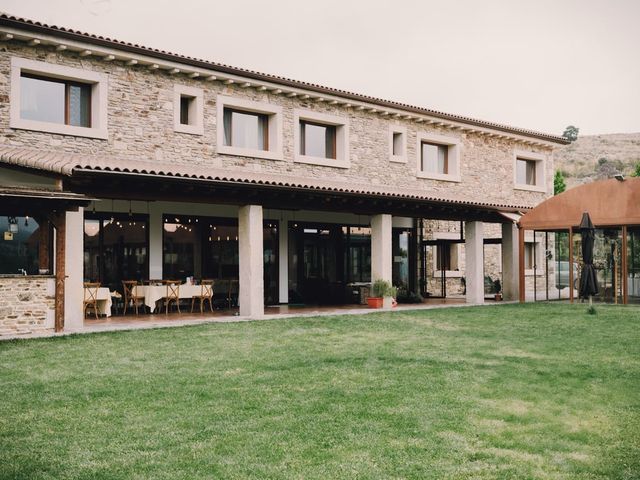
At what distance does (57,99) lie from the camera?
13633 millimetres

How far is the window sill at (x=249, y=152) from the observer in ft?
51.2

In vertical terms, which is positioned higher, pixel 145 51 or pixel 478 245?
pixel 145 51

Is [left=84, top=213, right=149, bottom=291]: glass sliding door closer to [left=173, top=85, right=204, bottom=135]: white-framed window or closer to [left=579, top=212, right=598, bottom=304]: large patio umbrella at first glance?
[left=173, top=85, right=204, bottom=135]: white-framed window

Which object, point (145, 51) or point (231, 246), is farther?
point (231, 246)

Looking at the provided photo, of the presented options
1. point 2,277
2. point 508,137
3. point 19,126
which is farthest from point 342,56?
point 2,277

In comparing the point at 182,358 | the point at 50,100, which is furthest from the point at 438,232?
the point at 182,358

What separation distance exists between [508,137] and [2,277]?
17749mm

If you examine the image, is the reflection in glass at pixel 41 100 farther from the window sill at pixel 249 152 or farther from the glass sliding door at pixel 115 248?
the window sill at pixel 249 152

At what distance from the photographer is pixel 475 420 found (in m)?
5.24

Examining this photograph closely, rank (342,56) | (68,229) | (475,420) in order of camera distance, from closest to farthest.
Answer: (475,420), (68,229), (342,56)

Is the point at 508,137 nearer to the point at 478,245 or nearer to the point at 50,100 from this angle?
the point at 478,245

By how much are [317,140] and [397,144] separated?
3067 millimetres

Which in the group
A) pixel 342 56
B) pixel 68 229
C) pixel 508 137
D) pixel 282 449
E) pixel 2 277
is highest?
pixel 342 56

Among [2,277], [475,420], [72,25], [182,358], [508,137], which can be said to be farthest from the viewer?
[508,137]
